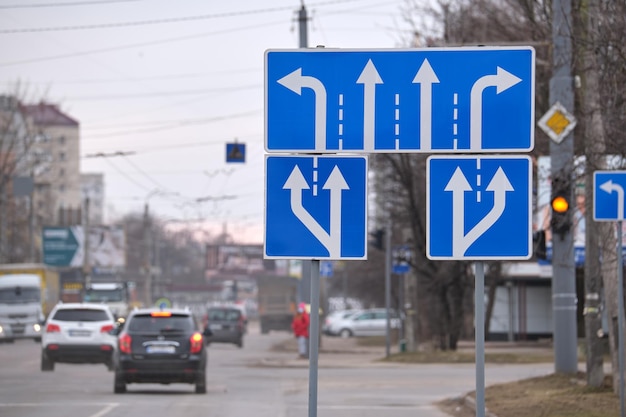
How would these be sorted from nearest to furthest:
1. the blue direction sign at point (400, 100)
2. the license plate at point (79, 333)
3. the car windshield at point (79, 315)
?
the blue direction sign at point (400, 100)
the license plate at point (79, 333)
the car windshield at point (79, 315)

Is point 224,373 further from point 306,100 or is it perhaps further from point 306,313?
point 306,100

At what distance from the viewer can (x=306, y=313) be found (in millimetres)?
40312

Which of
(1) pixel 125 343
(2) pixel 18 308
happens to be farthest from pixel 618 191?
(2) pixel 18 308

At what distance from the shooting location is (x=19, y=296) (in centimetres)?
5416

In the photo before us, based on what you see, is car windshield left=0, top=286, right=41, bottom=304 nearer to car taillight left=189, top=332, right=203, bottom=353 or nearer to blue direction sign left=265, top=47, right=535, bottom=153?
car taillight left=189, top=332, right=203, bottom=353

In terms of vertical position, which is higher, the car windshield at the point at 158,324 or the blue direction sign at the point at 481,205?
the blue direction sign at the point at 481,205

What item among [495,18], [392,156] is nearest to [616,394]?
[495,18]

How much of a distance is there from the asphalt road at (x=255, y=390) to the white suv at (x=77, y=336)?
47 centimetres

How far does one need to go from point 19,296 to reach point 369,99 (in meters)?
48.2

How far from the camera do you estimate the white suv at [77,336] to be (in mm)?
30219

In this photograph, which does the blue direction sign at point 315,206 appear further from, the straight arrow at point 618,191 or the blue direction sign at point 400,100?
the straight arrow at point 618,191

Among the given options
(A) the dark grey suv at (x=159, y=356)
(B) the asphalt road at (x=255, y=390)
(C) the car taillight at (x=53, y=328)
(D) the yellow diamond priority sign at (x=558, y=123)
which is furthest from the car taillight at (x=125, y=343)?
(D) the yellow diamond priority sign at (x=558, y=123)

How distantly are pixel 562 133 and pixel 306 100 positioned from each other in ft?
41.1

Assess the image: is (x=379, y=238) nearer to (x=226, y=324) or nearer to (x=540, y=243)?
(x=540, y=243)
